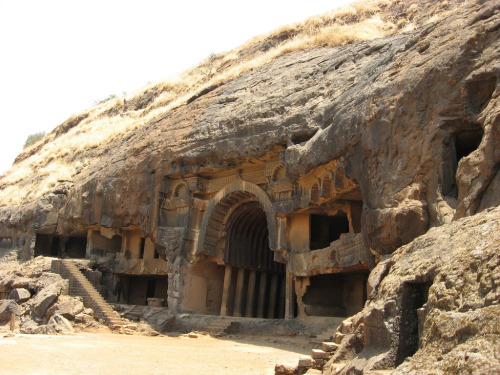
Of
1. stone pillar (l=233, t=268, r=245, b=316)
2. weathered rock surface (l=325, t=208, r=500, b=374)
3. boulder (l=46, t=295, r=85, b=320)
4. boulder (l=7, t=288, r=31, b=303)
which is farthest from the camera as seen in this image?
stone pillar (l=233, t=268, r=245, b=316)

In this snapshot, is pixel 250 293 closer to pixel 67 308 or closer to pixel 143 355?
pixel 67 308

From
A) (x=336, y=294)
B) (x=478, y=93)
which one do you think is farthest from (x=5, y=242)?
(x=478, y=93)

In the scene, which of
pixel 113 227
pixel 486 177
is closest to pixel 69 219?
pixel 113 227

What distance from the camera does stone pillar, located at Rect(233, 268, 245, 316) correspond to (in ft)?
69.6

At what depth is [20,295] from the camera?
21.0 m

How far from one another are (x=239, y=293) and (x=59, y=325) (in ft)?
22.2

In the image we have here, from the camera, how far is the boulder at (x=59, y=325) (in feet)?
58.6

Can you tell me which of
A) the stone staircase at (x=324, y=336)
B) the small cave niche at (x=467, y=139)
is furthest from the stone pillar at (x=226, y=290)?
the small cave niche at (x=467, y=139)

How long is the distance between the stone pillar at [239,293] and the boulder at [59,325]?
615cm

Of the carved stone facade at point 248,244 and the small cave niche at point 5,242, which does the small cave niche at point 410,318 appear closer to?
the carved stone facade at point 248,244

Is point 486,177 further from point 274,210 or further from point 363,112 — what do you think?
point 274,210

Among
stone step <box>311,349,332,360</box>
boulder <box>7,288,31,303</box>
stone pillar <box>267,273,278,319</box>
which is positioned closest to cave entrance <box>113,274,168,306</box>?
boulder <box>7,288,31,303</box>

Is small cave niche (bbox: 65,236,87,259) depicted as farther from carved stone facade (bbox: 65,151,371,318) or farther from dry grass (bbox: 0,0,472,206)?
carved stone facade (bbox: 65,151,371,318)

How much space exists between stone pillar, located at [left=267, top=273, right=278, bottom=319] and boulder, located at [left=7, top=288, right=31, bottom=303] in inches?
375
